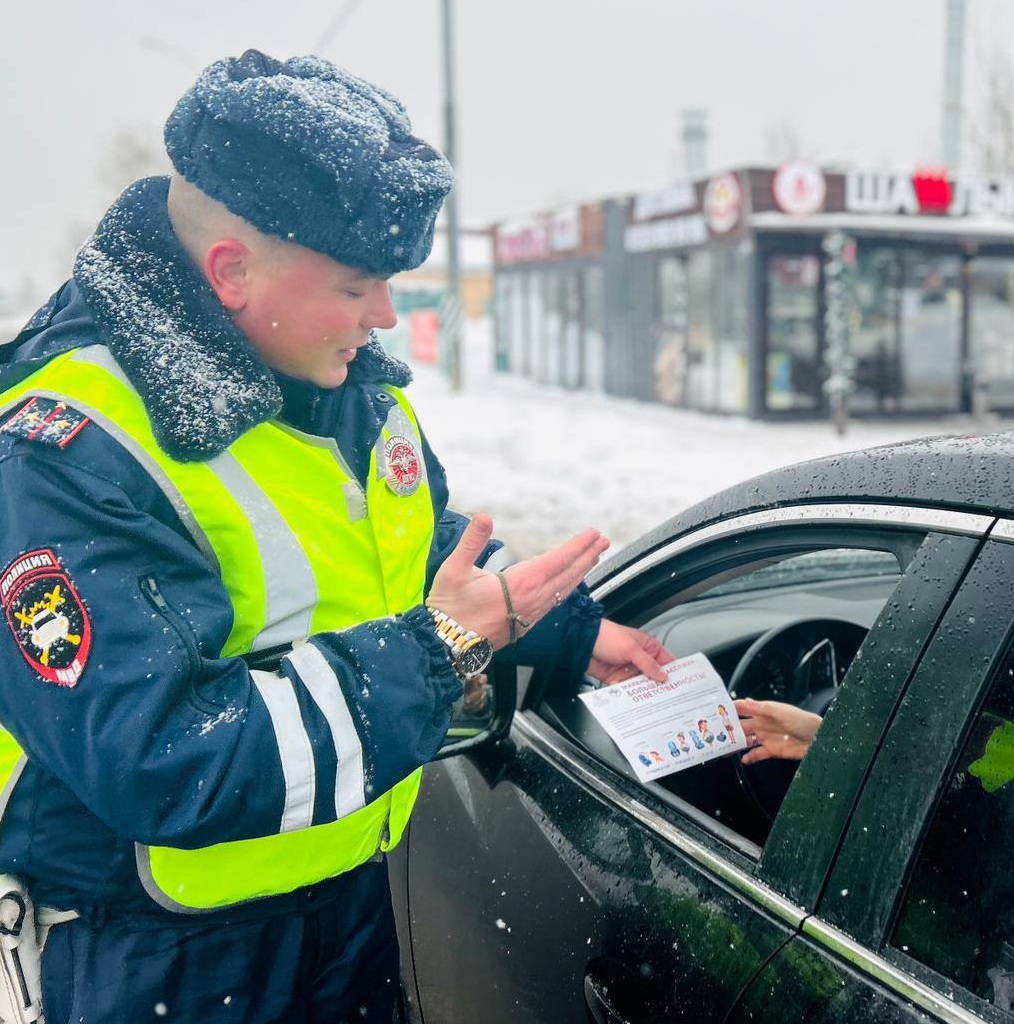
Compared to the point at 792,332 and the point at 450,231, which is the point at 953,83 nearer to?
the point at 792,332

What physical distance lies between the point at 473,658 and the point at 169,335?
61 centimetres


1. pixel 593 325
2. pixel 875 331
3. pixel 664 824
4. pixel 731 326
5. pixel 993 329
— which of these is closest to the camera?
pixel 664 824

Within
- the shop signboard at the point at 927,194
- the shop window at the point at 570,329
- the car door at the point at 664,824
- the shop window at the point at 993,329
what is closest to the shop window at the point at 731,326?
the shop signboard at the point at 927,194

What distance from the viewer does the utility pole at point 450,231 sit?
1728 centimetres

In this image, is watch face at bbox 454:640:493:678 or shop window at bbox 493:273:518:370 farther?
shop window at bbox 493:273:518:370

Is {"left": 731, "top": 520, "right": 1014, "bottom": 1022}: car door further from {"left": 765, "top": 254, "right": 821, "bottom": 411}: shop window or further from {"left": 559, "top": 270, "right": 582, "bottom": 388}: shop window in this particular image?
{"left": 559, "top": 270, "right": 582, "bottom": 388}: shop window

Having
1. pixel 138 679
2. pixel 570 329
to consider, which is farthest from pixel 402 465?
pixel 570 329

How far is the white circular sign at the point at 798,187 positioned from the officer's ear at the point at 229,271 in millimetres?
14384

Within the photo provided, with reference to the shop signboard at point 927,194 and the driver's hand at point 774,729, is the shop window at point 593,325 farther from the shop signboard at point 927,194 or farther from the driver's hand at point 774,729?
the driver's hand at point 774,729

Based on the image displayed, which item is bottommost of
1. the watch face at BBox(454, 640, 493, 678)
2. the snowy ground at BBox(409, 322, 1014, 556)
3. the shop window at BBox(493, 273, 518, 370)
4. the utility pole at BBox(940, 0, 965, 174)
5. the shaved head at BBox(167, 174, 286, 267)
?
the snowy ground at BBox(409, 322, 1014, 556)

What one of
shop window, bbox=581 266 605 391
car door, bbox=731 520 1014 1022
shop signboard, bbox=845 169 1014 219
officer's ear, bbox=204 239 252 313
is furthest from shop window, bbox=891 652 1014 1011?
shop window, bbox=581 266 605 391

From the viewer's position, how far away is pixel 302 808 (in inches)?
55.1

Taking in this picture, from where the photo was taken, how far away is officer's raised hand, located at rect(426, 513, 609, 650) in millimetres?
1620

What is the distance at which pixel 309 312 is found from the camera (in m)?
1.58
